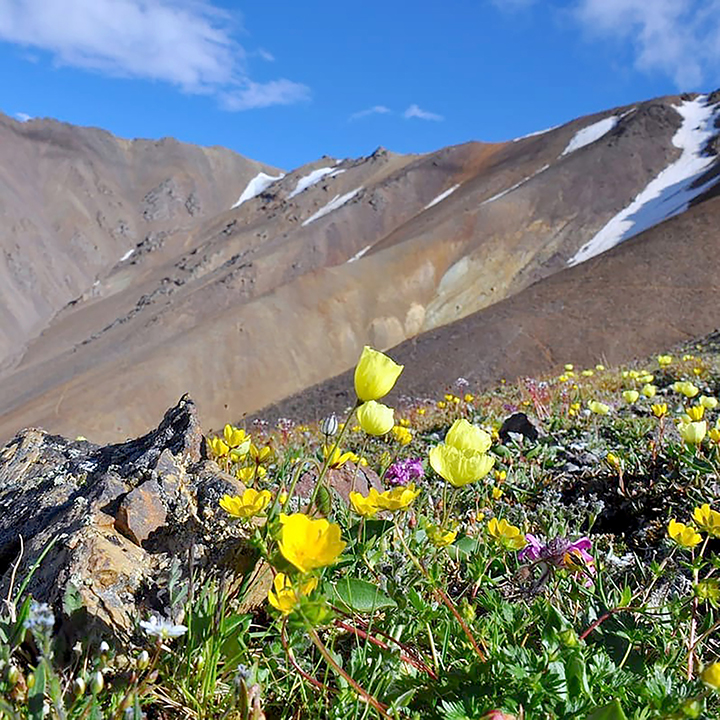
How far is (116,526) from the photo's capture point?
Result: 177cm

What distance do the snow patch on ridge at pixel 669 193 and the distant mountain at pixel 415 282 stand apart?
0.55ft

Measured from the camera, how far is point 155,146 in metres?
105

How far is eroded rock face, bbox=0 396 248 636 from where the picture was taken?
1.51 m

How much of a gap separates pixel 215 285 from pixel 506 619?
42583mm

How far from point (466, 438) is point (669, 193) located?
140ft

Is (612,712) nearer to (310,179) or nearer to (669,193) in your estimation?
(669,193)

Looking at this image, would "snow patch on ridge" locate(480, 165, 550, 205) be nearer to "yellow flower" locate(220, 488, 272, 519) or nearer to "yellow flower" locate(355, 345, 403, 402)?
"yellow flower" locate(355, 345, 403, 402)

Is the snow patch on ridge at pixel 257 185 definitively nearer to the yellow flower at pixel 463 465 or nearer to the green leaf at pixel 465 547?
the green leaf at pixel 465 547

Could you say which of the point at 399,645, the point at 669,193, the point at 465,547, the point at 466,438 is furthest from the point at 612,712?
the point at 669,193

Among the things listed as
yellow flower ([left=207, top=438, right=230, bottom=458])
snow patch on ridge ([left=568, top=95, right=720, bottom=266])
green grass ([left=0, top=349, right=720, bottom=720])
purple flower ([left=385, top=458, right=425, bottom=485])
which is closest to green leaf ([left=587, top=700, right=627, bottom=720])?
green grass ([left=0, top=349, right=720, bottom=720])

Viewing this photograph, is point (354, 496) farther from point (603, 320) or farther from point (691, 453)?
point (603, 320)

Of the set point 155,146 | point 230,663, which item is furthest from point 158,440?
point 155,146

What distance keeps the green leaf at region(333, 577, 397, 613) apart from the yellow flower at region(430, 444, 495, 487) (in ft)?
1.08

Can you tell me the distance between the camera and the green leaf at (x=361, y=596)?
1.49 metres
